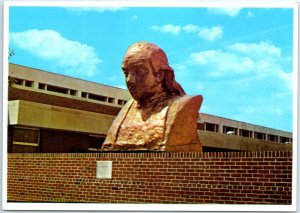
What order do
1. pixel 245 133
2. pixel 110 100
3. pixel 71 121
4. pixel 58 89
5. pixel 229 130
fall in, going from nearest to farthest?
pixel 71 121, pixel 245 133, pixel 58 89, pixel 110 100, pixel 229 130

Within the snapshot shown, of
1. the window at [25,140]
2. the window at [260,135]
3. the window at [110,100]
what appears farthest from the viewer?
the window at [110,100]

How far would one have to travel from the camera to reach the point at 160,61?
1109 centimetres

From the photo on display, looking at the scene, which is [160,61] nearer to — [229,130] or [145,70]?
[145,70]

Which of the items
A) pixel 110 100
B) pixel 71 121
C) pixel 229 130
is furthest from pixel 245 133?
pixel 71 121

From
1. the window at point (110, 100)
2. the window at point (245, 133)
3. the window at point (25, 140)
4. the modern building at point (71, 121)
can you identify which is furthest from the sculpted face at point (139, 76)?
the window at point (110, 100)

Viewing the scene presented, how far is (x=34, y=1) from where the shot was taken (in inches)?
384

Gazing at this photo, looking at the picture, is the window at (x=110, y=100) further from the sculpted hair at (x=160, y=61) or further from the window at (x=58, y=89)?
the sculpted hair at (x=160, y=61)

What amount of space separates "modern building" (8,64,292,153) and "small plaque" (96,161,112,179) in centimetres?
291

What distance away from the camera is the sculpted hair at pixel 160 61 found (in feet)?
35.8

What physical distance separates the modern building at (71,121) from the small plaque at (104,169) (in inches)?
114

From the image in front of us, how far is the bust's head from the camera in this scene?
35.8 ft

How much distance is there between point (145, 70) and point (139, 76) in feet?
0.55

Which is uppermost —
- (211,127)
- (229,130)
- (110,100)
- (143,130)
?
(110,100)

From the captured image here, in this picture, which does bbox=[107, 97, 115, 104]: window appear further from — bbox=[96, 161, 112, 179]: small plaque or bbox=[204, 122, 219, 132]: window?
bbox=[96, 161, 112, 179]: small plaque
